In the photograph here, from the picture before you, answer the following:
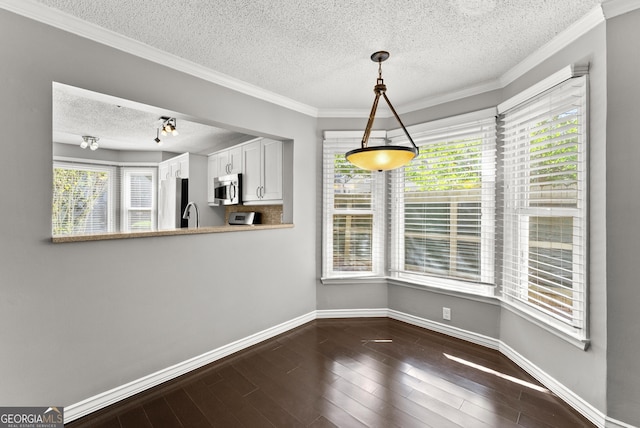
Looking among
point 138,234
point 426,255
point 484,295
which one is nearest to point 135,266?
point 138,234

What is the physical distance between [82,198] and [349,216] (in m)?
4.72

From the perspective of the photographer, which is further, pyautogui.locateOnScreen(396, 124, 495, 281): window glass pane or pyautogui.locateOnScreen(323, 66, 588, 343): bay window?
pyautogui.locateOnScreen(396, 124, 495, 281): window glass pane

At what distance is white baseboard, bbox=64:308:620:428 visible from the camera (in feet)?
6.09

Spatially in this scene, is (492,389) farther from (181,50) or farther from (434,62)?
(181,50)

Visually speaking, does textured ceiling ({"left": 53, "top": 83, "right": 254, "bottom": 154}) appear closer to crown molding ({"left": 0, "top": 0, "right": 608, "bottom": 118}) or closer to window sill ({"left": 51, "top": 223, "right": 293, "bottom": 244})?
crown molding ({"left": 0, "top": 0, "right": 608, "bottom": 118})

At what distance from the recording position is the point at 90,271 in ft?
6.31

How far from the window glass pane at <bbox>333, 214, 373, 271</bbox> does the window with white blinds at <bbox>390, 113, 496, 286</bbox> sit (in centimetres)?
29

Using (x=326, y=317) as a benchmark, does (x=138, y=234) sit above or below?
above

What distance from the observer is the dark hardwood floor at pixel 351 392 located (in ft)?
6.00

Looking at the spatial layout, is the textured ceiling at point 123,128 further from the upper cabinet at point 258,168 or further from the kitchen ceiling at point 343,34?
the kitchen ceiling at point 343,34

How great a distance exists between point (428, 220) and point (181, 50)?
2768 mm

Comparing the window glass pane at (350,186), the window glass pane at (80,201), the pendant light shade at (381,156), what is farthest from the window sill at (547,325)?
the window glass pane at (80,201)

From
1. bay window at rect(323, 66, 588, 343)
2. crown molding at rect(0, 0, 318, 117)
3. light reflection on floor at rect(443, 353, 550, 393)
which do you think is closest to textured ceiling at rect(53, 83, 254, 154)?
crown molding at rect(0, 0, 318, 117)

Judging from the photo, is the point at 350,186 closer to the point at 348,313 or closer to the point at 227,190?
the point at 348,313
